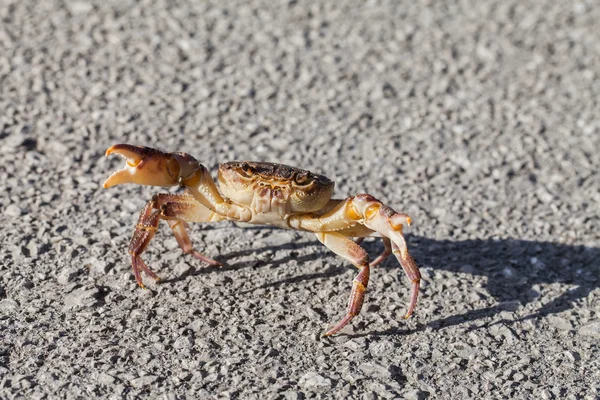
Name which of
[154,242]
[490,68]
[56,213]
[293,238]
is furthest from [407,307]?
[490,68]

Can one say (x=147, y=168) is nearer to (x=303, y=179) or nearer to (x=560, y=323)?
(x=303, y=179)

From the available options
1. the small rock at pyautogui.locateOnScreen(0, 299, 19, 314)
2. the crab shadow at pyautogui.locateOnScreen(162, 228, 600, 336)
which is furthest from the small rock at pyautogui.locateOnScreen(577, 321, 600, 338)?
the small rock at pyautogui.locateOnScreen(0, 299, 19, 314)

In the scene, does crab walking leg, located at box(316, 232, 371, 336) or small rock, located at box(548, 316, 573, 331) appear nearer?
crab walking leg, located at box(316, 232, 371, 336)

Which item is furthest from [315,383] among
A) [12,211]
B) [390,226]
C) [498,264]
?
[12,211]

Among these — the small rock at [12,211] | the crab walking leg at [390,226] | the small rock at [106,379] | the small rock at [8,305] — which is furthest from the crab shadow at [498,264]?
the small rock at [12,211]

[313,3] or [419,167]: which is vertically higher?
[313,3]

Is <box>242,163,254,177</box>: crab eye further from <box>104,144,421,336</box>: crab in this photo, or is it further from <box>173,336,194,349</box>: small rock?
<box>173,336,194,349</box>: small rock

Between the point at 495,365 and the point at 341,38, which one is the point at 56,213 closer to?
the point at 495,365
